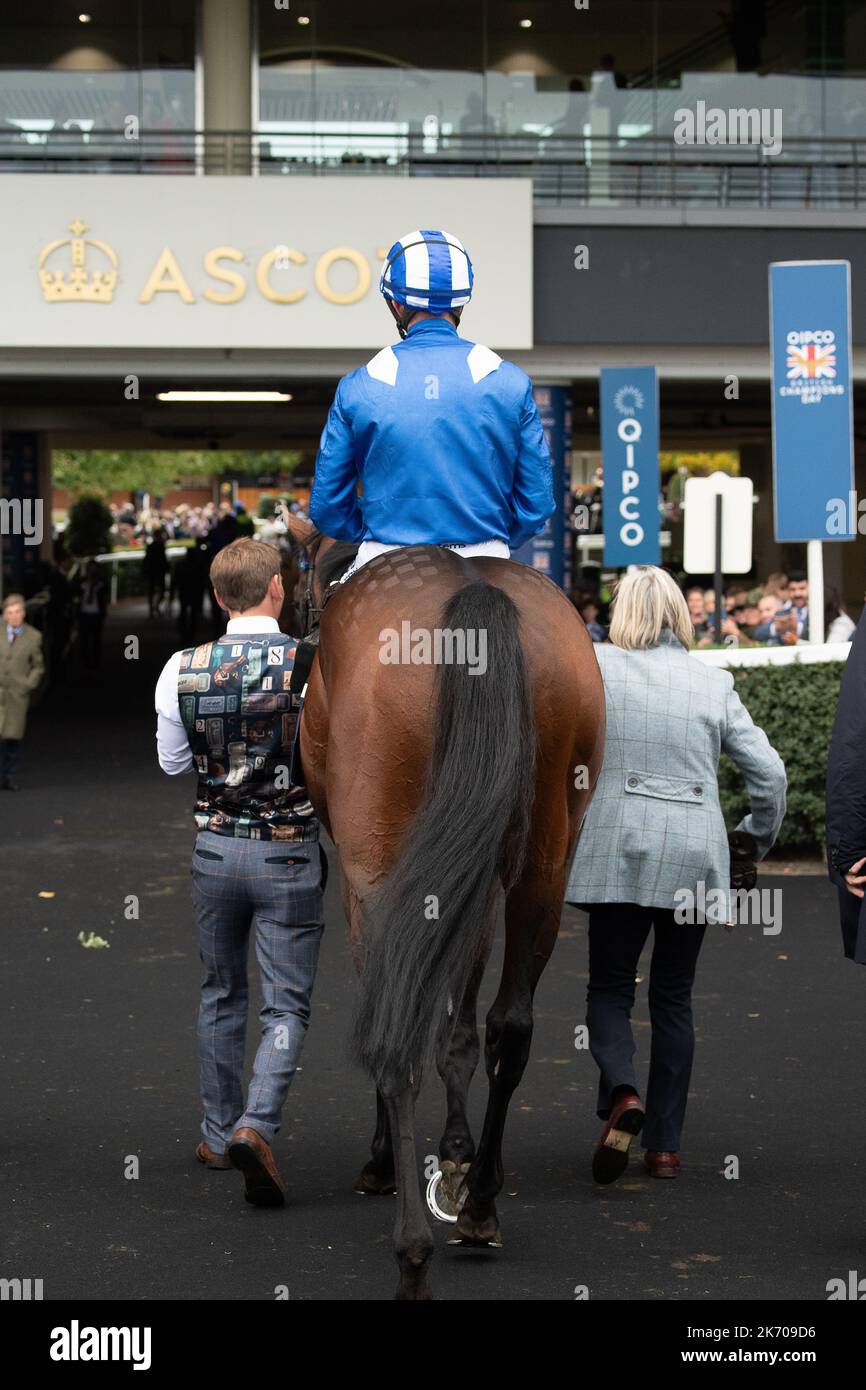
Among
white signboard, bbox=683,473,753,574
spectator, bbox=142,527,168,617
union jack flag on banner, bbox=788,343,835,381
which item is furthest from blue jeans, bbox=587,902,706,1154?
spectator, bbox=142,527,168,617

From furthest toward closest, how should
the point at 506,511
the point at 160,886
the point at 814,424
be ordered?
the point at 814,424, the point at 160,886, the point at 506,511

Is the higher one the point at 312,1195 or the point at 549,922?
the point at 549,922

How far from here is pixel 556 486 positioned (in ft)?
58.5

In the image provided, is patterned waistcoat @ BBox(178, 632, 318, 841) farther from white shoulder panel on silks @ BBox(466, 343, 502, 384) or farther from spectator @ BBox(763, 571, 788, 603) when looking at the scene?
spectator @ BBox(763, 571, 788, 603)

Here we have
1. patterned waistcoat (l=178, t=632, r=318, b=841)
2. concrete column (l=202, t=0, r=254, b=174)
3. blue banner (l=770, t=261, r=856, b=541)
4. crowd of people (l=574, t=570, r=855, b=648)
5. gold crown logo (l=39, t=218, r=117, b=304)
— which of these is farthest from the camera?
concrete column (l=202, t=0, r=254, b=174)

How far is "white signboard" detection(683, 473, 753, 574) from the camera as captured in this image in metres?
13.6

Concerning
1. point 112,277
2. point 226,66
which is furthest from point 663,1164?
point 226,66

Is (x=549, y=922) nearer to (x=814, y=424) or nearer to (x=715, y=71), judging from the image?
(x=814, y=424)

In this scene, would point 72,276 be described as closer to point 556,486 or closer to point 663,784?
point 556,486

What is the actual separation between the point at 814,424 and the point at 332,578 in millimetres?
7865

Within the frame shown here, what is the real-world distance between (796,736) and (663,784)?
5895mm

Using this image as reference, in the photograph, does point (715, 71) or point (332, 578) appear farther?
point (715, 71)

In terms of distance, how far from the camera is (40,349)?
17.1 metres
